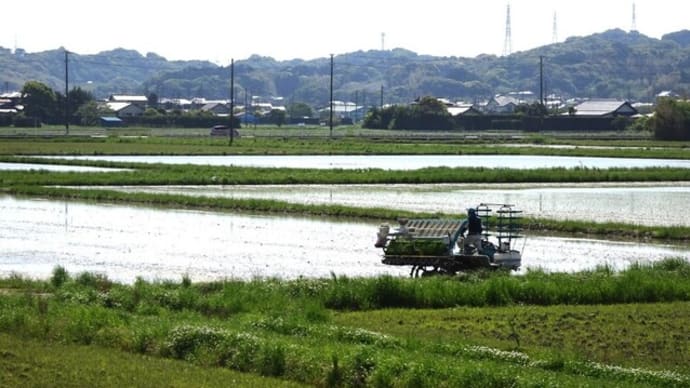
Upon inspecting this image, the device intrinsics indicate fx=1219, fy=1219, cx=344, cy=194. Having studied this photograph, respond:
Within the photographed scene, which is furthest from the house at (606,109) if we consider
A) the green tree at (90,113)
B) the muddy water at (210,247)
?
the muddy water at (210,247)

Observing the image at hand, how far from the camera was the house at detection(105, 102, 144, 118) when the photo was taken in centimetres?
15534

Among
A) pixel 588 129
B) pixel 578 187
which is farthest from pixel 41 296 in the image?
pixel 588 129

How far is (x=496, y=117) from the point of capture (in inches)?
5428

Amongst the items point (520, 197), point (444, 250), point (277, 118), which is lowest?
point (520, 197)

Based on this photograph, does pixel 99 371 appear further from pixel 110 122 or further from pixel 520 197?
pixel 110 122

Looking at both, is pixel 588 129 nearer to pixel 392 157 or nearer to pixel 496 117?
pixel 496 117

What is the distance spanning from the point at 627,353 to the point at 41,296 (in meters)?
9.23

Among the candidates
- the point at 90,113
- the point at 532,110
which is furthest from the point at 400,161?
the point at 90,113

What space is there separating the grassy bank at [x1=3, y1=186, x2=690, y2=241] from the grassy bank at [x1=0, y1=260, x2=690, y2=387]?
835cm

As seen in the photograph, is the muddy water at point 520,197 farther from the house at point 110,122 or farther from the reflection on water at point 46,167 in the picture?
the house at point 110,122

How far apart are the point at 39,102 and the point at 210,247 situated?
11443 cm

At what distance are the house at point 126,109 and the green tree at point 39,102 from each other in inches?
535

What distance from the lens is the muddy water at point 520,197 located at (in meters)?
36.3

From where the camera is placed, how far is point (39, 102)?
454ft
